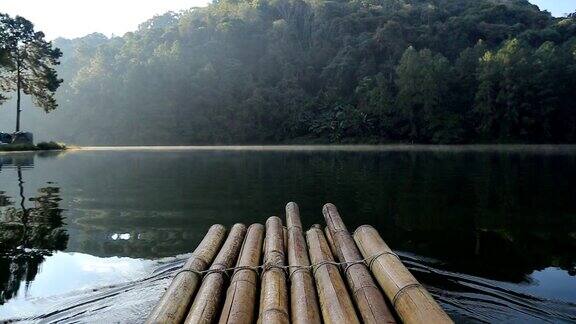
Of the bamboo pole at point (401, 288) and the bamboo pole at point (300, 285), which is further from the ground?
the bamboo pole at point (401, 288)

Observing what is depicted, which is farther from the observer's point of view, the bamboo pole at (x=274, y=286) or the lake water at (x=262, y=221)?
the lake water at (x=262, y=221)

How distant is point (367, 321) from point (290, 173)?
2615 cm

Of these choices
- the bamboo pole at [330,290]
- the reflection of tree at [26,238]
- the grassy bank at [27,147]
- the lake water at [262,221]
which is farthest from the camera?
the grassy bank at [27,147]

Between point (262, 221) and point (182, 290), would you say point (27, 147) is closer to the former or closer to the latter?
point (262, 221)

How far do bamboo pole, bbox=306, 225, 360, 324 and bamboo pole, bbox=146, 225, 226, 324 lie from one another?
1.91m

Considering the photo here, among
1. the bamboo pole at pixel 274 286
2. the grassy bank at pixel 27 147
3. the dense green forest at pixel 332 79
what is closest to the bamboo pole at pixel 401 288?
the bamboo pole at pixel 274 286

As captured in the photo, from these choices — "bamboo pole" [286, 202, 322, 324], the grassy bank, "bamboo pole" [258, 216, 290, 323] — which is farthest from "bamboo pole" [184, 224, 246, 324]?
the grassy bank

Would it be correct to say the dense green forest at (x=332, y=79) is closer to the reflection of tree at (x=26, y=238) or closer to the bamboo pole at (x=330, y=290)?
the reflection of tree at (x=26, y=238)

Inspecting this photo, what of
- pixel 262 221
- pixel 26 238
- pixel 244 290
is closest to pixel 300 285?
pixel 244 290

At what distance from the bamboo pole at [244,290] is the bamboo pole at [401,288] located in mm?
1944

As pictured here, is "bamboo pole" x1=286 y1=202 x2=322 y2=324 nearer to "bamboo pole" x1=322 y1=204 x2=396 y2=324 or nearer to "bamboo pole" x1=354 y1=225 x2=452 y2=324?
"bamboo pole" x1=322 y1=204 x2=396 y2=324

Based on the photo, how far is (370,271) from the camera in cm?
794

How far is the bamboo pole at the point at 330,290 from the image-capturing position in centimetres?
581

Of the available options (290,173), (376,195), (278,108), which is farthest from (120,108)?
(376,195)
